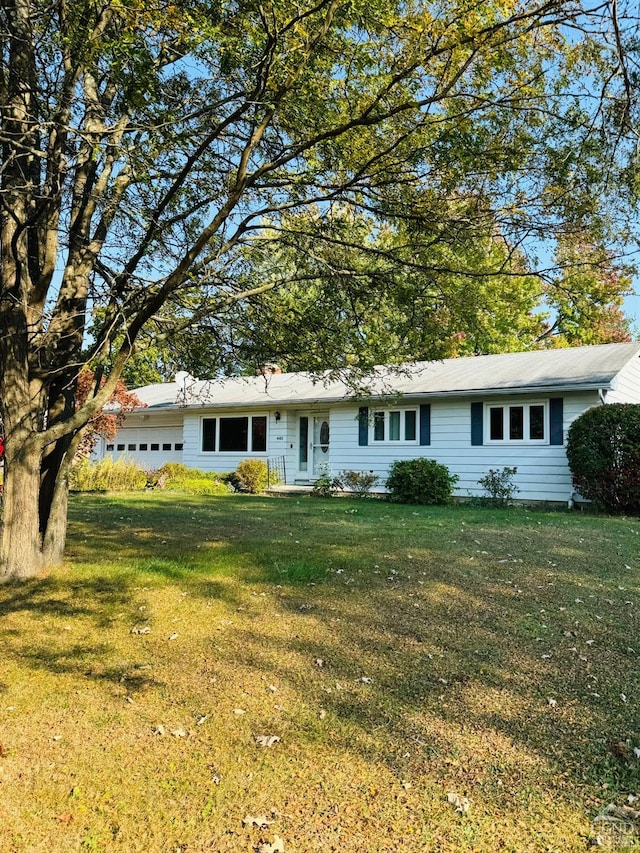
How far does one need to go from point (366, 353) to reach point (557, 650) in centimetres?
423

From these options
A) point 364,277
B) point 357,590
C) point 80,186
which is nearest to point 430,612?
point 357,590

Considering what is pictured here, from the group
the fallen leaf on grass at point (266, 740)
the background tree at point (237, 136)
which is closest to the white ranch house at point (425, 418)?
the background tree at point (237, 136)

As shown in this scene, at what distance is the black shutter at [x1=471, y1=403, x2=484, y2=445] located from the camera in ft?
49.7

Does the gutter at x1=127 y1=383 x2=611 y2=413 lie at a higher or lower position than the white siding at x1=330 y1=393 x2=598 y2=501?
higher

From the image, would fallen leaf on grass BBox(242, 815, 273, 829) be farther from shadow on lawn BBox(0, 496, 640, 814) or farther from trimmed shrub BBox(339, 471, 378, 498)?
trimmed shrub BBox(339, 471, 378, 498)

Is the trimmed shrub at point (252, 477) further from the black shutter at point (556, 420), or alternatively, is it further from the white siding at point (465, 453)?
the black shutter at point (556, 420)

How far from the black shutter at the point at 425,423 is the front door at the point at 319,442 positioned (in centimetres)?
386

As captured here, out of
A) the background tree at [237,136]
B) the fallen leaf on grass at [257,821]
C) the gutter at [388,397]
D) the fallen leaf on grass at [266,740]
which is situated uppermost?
the background tree at [237,136]

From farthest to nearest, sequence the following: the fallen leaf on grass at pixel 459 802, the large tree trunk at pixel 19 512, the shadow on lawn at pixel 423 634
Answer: the large tree trunk at pixel 19 512
the shadow on lawn at pixel 423 634
the fallen leaf on grass at pixel 459 802

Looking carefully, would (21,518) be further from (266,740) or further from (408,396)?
(408,396)

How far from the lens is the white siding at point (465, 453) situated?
13.8 m

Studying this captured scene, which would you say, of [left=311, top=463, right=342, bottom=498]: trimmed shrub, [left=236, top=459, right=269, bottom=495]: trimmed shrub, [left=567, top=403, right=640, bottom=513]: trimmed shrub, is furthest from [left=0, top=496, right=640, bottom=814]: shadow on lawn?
[left=236, top=459, right=269, bottom=495]: trimmed shrub

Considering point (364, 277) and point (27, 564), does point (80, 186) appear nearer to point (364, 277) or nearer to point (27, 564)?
point (364, 277)

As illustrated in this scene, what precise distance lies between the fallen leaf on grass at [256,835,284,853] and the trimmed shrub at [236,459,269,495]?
15474 mm
